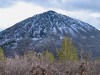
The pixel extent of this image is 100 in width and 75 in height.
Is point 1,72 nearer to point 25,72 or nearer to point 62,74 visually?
point 25,72

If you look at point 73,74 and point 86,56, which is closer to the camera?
point 73,74

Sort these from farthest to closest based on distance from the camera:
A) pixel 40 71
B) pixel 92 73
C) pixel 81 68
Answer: pixel 92 73 → pixel 81 68 → pixel 40 71

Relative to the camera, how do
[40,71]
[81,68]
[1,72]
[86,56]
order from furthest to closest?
1. [86,56]
2. [1,72]
3. [81,68]
4. [40,71]

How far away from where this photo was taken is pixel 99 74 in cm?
1870

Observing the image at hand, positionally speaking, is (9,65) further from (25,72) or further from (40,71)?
(40,71)

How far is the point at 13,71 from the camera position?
15672 millimetres

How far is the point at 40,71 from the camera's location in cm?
1161

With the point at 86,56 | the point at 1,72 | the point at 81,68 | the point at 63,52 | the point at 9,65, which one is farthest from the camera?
the point at 63,52

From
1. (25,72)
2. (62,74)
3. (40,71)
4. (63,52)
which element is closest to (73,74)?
(62,74)

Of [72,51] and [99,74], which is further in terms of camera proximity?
[72,51]

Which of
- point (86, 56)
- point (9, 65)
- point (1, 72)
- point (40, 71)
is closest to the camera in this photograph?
point (40, 71)

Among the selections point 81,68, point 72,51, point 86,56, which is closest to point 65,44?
point 72,51

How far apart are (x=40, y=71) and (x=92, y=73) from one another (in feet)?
24.6

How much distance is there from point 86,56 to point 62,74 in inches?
199
